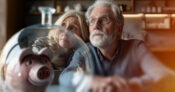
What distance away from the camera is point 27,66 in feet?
0.90

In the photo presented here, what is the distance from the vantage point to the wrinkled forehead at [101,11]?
0.27 meters

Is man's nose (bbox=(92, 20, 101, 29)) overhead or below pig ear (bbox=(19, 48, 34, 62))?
overhead

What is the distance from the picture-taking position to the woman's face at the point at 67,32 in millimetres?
277

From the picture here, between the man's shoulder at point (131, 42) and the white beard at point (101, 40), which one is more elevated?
the white beard at point (101, 40)

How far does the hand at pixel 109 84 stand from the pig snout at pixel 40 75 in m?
0.07

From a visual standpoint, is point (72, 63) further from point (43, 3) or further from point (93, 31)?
point (43, 3)

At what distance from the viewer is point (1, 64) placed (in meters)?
0.31

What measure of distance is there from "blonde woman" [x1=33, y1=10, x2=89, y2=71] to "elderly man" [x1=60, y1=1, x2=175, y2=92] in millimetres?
11

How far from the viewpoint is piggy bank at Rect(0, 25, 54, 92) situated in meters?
0.27

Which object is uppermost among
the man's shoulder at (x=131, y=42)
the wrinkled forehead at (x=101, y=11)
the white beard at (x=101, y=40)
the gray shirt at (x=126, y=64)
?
the wrinkled forehead at (x=101, y=11)

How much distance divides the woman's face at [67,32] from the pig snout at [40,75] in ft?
0.10

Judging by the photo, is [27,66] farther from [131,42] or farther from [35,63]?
[131,42]

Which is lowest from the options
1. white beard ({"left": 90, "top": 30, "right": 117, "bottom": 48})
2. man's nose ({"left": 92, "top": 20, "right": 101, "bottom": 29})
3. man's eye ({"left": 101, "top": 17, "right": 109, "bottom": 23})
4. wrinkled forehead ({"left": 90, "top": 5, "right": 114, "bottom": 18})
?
white beard ({"left": 90, "top": 30, "right": 117, "bottom": 48})

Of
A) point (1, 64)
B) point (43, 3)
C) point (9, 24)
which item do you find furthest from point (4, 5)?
point (1, 64)
